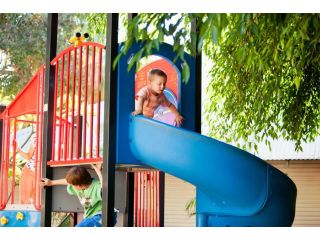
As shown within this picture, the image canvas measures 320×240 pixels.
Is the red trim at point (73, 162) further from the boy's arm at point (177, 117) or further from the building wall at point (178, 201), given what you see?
the building wall at point (178, 201)

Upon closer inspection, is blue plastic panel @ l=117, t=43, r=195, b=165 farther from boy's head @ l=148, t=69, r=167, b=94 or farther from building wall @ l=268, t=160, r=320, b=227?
building wall @ l=268, t=160, r=320, b=227

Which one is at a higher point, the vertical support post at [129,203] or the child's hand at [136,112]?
the child's hand at [136,112]

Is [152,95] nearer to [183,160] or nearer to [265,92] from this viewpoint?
[183,160]

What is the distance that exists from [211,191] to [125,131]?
2.78 ft

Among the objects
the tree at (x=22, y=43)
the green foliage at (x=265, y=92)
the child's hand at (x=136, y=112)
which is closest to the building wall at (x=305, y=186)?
the green foliage at (x=265, y=92)

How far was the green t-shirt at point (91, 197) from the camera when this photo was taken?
17.4 feet

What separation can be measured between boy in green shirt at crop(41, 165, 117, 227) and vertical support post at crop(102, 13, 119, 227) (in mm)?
480

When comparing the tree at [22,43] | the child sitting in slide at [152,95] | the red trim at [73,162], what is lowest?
the red trim at [73,162]

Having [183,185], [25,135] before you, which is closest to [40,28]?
[183,185]

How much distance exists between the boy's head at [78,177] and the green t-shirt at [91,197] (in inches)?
2.5

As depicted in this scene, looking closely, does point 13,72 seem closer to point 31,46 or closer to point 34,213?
point 31,46

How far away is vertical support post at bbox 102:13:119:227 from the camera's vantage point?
4.74 metres

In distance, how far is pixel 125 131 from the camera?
5.23 m

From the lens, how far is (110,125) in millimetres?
4805
